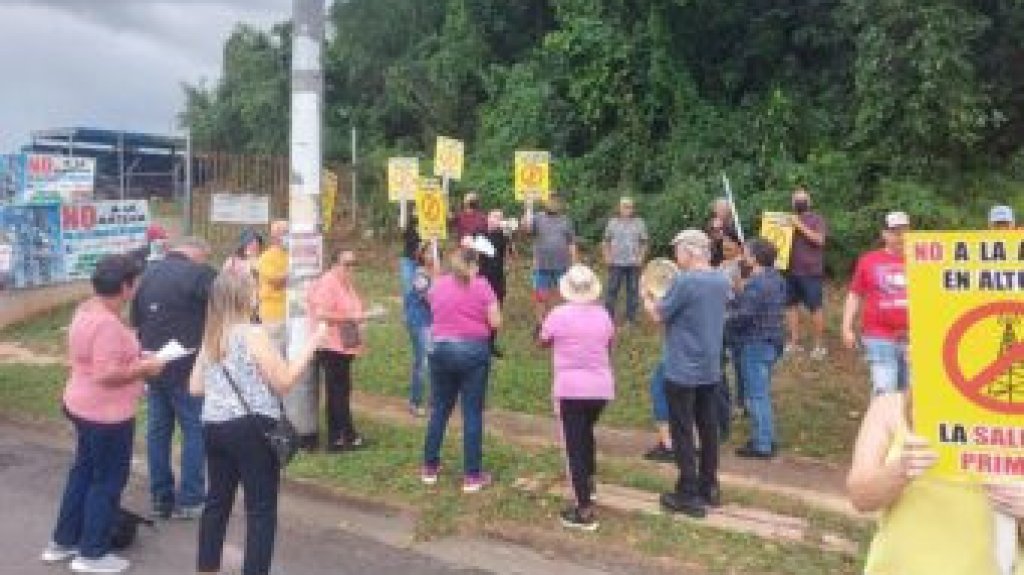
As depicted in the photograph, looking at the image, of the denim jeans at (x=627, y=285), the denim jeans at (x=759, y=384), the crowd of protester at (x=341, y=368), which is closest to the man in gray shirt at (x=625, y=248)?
the denim jeans at (x=627, y=285)

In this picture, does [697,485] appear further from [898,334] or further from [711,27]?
[711,27]

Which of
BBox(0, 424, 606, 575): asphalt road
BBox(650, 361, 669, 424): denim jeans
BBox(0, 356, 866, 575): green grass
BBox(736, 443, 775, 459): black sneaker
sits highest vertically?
BBox(650, 361, 669, 424): denim jeans

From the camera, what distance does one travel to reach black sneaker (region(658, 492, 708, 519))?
26.0 feet

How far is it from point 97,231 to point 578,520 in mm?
12611

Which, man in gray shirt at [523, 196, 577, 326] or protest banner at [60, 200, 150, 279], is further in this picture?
protest banner at [60, 200, 150, 279]

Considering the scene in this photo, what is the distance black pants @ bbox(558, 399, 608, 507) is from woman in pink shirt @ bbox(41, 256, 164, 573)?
264cm

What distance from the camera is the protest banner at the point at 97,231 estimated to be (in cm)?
1794

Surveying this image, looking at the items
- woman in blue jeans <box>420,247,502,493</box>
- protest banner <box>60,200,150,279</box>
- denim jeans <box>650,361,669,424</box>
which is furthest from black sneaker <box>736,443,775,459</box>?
protest banner <box>60,200,150,279</box>

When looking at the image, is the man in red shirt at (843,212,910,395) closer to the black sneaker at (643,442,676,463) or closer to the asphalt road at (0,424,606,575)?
the black sneaker at (643,442,676,463)

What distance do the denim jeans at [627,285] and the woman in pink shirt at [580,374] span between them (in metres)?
6.77

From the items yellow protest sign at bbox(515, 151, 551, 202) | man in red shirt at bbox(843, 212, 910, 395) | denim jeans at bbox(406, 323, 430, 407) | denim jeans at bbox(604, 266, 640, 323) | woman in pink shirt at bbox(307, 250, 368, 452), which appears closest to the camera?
man in red shirt at bbox(843, 212, 910, 395)

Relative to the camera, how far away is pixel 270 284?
10.8 meters

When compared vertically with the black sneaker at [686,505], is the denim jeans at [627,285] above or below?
above

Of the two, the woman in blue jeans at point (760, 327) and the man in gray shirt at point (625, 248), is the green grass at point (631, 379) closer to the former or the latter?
the man in gray shirt at point (625, 248)
